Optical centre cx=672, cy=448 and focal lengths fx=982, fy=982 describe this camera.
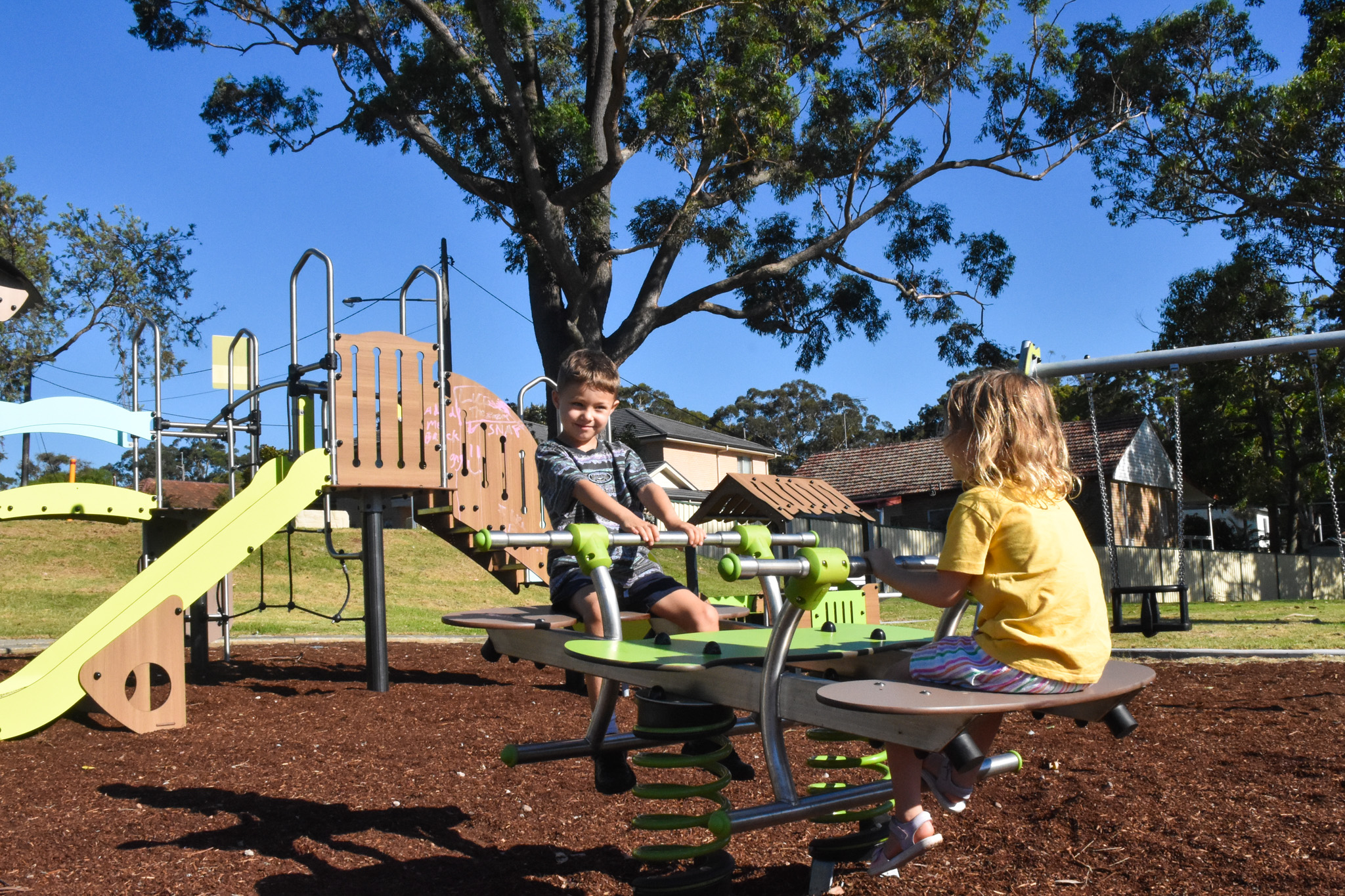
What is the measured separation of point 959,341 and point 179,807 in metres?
18.1

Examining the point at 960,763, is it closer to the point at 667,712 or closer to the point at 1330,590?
the point at 667,712

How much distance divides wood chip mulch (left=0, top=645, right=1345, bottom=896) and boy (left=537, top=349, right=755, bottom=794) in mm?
459

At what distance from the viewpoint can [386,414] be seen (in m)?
7.29

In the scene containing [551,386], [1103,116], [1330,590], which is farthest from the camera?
[1330,590]

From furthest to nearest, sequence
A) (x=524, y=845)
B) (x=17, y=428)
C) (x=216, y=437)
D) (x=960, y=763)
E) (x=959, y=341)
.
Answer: (x=959, y=341) < (x=216, y=437) < (x=17, y=428) < (x=524, y=845) < (x=960, y=763)

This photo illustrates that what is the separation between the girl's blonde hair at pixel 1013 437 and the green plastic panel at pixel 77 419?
719cm

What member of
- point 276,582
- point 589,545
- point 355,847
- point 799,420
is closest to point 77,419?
point 355,847

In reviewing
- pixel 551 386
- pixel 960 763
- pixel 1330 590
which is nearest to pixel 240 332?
pixel 551 386

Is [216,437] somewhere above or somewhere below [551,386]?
below

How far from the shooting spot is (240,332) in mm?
8930

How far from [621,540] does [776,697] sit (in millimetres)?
688

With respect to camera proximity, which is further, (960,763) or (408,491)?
(408,491)

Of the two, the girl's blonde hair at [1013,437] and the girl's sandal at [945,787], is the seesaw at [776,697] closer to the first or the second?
the girl's sandal at [945,787]

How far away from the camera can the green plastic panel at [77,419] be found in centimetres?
721
